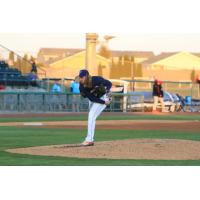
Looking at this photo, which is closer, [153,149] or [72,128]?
[153,149]

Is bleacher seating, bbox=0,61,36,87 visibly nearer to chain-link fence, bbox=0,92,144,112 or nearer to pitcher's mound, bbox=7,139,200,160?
chain-link fence, bbox=0,92,144,112

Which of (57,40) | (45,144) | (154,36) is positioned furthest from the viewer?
(154,36)

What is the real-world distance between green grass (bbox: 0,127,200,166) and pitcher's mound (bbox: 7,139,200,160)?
23.8 inches

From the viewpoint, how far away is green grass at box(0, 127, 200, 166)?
12.7 metres

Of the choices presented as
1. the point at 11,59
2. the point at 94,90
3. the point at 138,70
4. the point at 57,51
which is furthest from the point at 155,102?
the point at 57,51

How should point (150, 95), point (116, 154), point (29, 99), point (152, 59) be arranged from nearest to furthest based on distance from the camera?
point (116, 154) → point (29, 99) → point (150, 95) → point (152, 59)

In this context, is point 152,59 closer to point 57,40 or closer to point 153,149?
point 57,40

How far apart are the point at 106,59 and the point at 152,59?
12539 millimetres

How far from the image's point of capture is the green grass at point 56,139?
12.7m

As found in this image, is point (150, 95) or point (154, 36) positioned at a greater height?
point (154, 36)

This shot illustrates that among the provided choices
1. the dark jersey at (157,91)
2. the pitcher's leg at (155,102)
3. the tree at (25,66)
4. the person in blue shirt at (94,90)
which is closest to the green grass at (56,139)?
the person in blue shirt at (94,90)

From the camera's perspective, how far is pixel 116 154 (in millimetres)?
14172

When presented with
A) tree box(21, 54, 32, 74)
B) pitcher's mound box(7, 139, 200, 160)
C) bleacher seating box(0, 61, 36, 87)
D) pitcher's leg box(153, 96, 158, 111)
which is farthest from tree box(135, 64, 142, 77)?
pitcher's mound box(7, 139, 200, 160)
